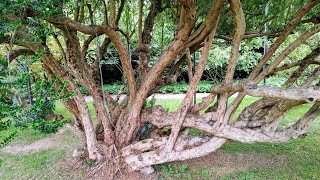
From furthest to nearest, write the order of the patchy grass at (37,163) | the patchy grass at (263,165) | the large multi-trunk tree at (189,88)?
1. the patchy grass at (37,163)
2. the patchy grass at (263,165)
3. the large multi-trunk tree at (189,88)

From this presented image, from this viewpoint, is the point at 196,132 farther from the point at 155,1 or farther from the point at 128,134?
the point at 155,1

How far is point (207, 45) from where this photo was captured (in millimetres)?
3078

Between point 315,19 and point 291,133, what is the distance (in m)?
1.51

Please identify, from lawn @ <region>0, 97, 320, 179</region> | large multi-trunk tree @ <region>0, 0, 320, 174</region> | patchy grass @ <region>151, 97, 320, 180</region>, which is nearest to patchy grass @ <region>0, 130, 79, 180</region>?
lawn @ <region>0, 97, 320, 179</region>

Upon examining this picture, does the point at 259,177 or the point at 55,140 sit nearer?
the point at 259,177

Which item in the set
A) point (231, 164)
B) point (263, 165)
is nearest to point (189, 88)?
point (231, 164)

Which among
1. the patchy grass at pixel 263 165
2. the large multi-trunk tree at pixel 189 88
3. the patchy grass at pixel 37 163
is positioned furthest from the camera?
the patchy grass at pixel 37 163

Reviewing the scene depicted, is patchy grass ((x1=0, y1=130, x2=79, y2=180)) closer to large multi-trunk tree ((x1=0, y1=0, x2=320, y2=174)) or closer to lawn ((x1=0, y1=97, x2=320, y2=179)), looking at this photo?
lawn ((x1=0, y1=97, x2=320, y2=179))

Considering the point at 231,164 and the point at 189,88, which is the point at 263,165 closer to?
the point at 231,164

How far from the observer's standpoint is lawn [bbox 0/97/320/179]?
3.35 m

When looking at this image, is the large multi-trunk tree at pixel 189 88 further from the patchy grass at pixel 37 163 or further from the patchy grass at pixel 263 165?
the patchy grass at pixel 37 163

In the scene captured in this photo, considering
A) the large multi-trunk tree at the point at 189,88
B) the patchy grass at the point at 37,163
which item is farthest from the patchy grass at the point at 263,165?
the patchy grass at the point at 37,163

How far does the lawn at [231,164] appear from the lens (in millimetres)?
3348

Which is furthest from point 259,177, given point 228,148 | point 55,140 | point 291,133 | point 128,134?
point 55,140
